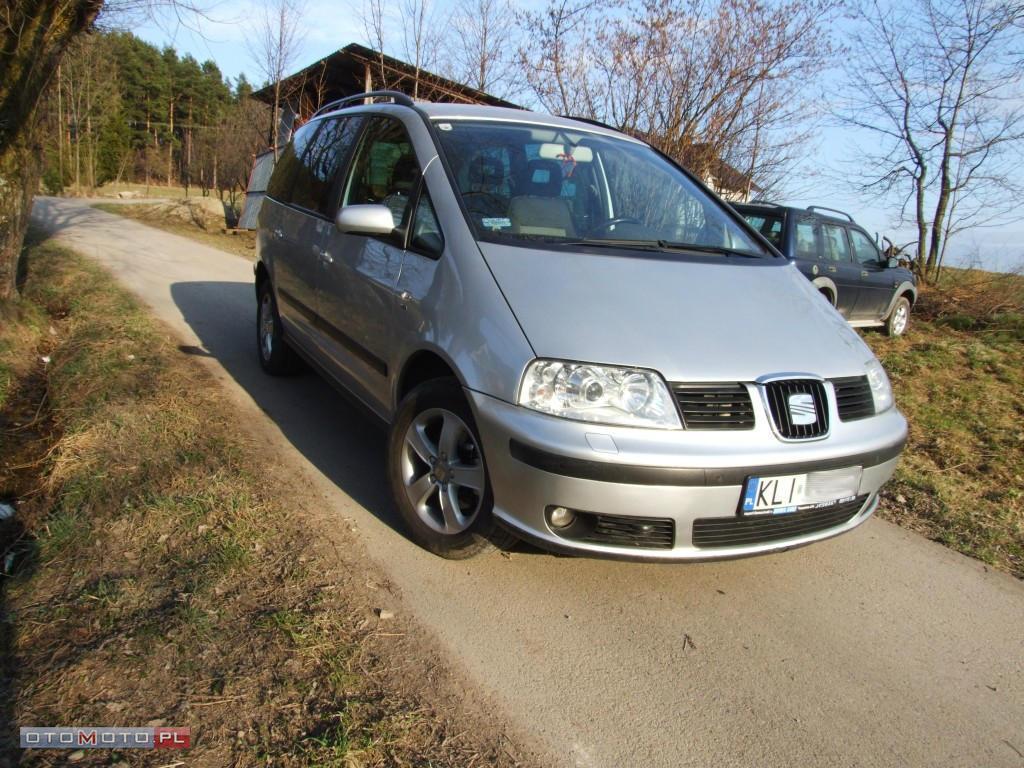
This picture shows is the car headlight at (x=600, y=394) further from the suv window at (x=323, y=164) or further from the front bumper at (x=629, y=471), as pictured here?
the suv window at (x=323, y=164)

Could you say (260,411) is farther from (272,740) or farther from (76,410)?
(272,740)

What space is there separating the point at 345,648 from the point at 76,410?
2947 millimetres

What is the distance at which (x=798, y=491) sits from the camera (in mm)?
2596

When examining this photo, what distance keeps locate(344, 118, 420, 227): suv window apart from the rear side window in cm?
120

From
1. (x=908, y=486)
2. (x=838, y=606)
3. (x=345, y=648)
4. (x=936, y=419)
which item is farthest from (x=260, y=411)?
(x=936, y=419)

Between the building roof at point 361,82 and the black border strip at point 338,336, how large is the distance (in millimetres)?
8801

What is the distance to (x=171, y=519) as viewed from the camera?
307 centimetres

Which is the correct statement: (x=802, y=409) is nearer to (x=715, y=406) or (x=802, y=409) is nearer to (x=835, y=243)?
(x=715, y=406)

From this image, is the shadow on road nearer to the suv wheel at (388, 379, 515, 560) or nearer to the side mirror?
the suv wheel at (388, 379, 515, 560)

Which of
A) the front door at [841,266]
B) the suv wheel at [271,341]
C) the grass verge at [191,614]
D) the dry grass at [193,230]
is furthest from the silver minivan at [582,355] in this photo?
the dry grass at [193,230]

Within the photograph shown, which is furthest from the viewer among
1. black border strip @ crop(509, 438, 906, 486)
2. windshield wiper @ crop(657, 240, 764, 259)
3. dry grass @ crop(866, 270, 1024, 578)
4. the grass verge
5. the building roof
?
the building roof

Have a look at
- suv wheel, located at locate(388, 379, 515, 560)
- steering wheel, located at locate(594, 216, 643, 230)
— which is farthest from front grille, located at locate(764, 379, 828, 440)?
steering wheel, located at locate(594, 216, 643, 230)

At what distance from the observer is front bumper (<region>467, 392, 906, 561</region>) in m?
2.40

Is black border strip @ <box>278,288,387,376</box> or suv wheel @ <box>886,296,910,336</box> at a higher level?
black border strip @ <box>278,288,387,376</box>
